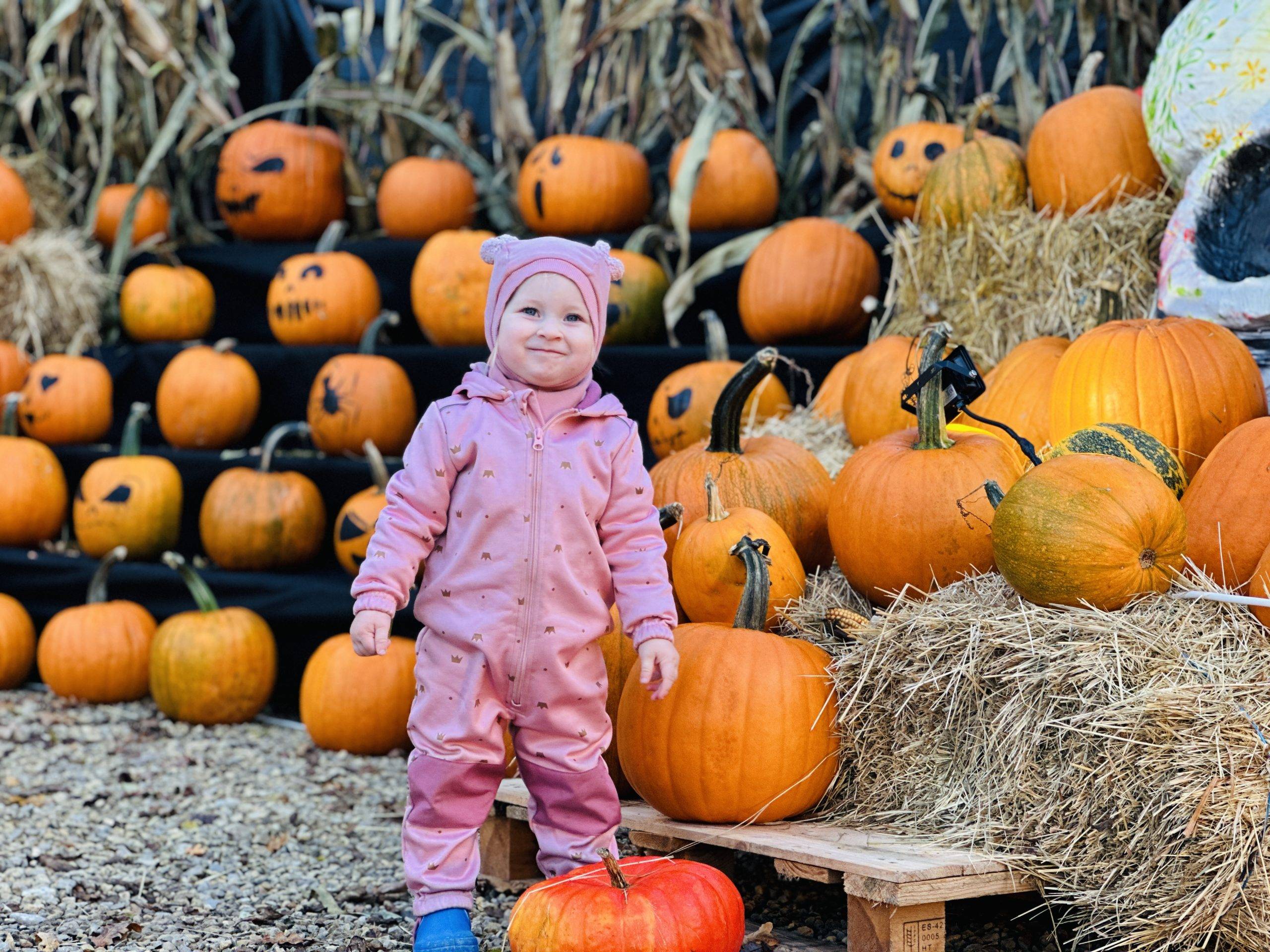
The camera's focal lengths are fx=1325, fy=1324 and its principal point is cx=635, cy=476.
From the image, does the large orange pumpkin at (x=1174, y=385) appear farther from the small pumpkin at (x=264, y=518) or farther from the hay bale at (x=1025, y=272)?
the small pumpkin at (x=264, y=518)

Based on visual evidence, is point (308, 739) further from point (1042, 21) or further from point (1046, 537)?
point (1042, 21)

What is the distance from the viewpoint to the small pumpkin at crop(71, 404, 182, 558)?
4949mm

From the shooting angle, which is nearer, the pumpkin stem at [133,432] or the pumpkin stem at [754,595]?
the pumpkin stem at [754,595]

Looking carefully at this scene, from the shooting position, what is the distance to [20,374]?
5508mm

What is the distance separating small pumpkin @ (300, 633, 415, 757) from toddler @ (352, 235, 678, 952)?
5.17ft

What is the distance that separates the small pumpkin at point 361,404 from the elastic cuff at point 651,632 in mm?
2632

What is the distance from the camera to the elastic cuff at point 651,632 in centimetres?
229

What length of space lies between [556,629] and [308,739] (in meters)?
2.16

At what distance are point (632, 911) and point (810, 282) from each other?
8.77 feet

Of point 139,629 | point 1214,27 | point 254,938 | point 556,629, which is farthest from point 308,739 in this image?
point 1214,27

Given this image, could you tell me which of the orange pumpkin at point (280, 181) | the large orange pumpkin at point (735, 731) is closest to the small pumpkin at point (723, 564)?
the large orange pumpkin at point (735, 731)

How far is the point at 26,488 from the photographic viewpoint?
515 cm

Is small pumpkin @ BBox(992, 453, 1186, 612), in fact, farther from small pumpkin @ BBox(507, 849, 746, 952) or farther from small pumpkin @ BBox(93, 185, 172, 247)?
small pumpkin @ BBox(93, 185, 172, 247)

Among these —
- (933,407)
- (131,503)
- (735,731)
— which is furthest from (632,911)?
(131,503)
